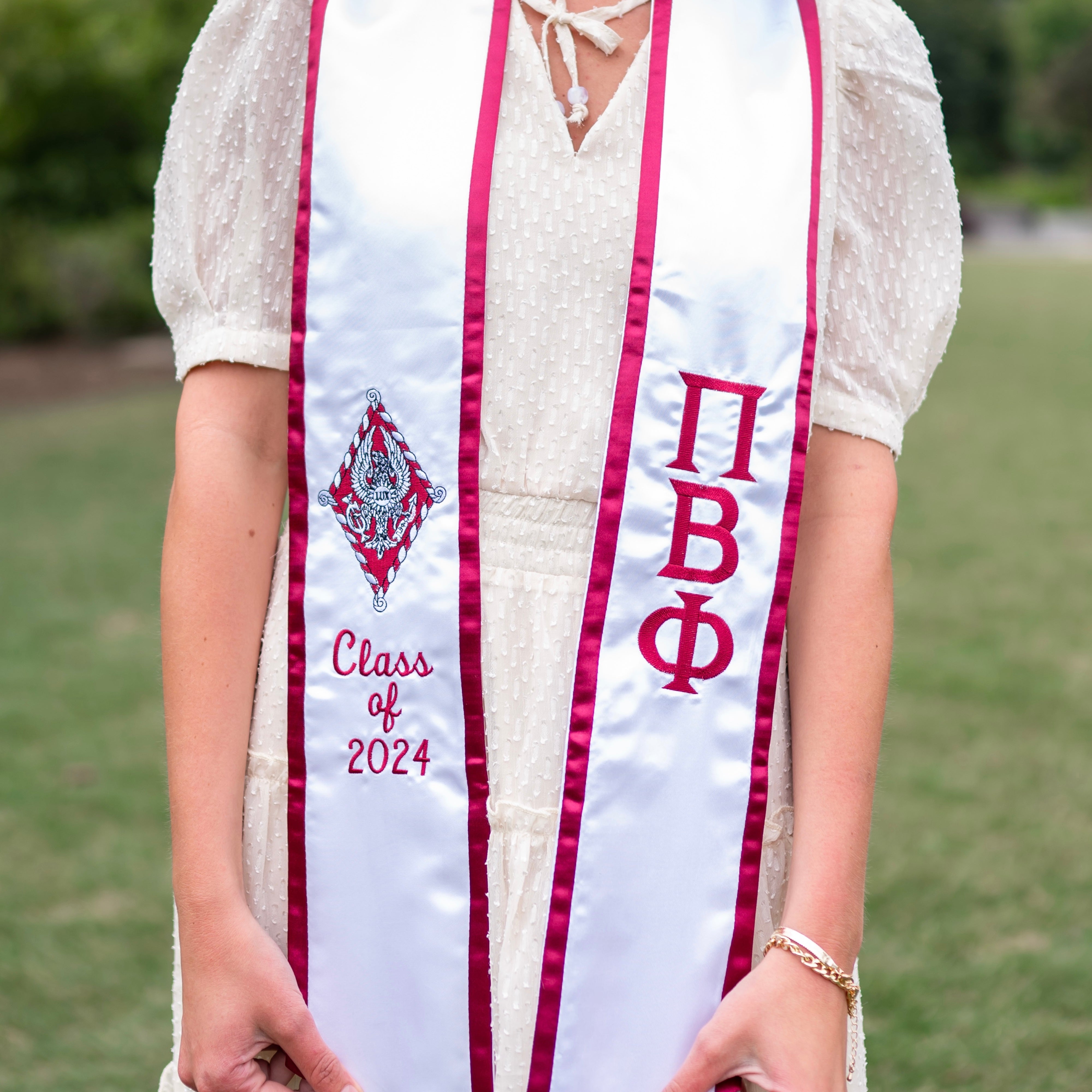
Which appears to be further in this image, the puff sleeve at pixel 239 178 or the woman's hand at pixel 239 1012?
the puff sleeve at pixel 239 178

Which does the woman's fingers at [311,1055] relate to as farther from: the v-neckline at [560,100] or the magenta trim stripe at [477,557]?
the v-neckline at [560,100]

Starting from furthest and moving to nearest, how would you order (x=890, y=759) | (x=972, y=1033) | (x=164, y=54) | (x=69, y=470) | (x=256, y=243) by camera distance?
1. (x=164, y=54)
2. (x=69, y=470)
3. (x=890, y=759)
4. (x=972, y=1033)
5. (x=256, y=243)

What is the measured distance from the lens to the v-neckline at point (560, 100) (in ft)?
3.51

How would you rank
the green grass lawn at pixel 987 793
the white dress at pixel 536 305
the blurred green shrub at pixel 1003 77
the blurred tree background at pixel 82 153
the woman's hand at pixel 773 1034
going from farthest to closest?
the blurred green shrub at pixel 1003 77, the blurred tree background at pixel 82 153, the green grass lawn at pixel 987 793, the white dress at pixel 536 305, the woman's hand at pixel 773 1034

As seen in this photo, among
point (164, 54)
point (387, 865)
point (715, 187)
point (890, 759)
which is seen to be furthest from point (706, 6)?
point (164, 54)

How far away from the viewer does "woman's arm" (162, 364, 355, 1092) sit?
99 centimetres

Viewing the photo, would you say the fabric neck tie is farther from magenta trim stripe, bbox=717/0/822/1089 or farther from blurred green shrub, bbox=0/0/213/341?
blurred green shrub, bbox=0/0/213/341

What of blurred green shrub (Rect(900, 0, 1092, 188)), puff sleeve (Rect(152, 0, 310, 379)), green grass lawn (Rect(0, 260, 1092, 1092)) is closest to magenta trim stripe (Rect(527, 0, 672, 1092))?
puff sleeve (Rect(152, 0, 310, 379))

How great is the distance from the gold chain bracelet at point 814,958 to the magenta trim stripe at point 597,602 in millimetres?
170

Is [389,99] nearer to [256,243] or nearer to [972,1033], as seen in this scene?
[256,243]

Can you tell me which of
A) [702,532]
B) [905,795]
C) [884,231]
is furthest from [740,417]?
[905,795]

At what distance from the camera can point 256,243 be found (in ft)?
3.68

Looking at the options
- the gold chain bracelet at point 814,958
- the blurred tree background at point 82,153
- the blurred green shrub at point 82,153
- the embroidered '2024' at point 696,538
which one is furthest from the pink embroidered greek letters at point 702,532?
the blurred green shrub at point 82,153

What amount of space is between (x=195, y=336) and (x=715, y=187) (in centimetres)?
45
